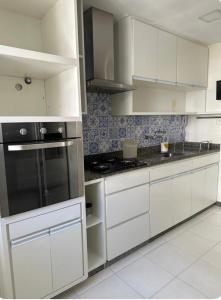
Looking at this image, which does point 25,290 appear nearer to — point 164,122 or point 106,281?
point 106,281

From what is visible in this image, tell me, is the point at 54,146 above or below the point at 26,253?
above

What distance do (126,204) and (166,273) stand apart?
26.4 inches

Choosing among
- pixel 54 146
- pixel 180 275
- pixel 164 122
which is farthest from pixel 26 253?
pixel 164 122

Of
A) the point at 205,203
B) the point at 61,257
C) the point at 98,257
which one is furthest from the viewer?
the point at 205,203

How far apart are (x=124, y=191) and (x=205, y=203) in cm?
161

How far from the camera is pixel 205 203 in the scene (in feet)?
9.41

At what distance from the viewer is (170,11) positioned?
1.94 m

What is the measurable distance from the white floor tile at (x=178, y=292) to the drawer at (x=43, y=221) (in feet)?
2.88

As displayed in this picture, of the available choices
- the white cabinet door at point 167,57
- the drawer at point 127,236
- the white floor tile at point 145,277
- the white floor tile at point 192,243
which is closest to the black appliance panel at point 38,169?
the drawer at point 127,236

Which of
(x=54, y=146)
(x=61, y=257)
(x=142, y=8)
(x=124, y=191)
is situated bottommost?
(x=61, y=257)

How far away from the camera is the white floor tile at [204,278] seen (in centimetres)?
161

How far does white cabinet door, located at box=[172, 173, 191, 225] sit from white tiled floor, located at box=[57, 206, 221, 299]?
0.73 ft

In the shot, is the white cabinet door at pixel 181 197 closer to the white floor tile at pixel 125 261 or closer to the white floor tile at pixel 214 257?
the white floor tile at pixel 214 257

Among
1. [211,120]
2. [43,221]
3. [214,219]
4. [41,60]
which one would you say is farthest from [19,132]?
[211,120]
